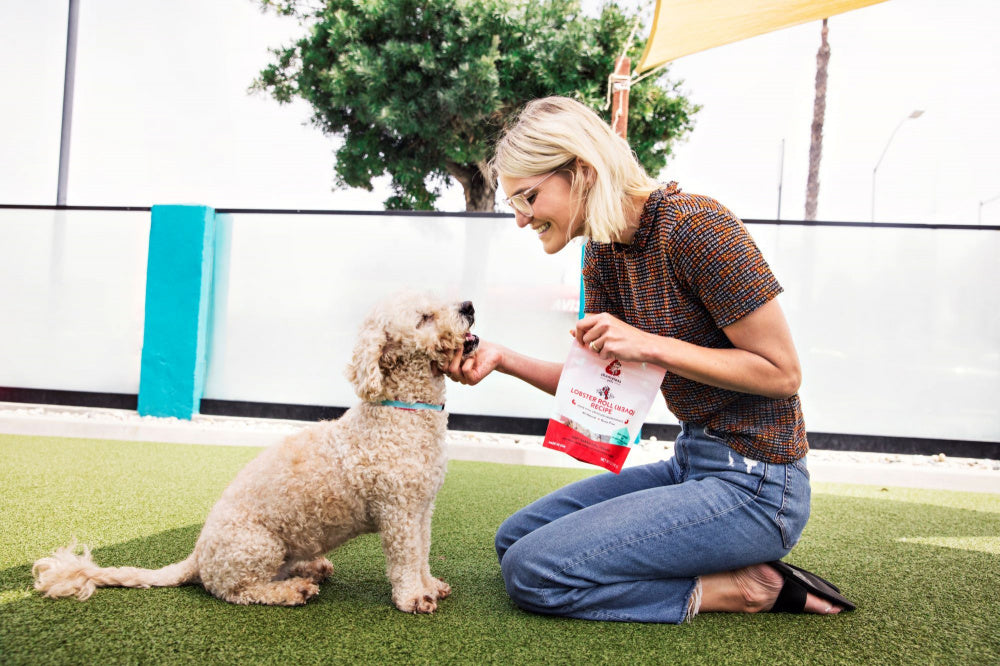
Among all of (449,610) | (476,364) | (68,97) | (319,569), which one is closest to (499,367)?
(476,364)

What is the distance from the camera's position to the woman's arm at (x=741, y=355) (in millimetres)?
1675

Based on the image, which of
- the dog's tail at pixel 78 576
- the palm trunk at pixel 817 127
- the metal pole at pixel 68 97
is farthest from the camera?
the palm trunk at pixel 817 127

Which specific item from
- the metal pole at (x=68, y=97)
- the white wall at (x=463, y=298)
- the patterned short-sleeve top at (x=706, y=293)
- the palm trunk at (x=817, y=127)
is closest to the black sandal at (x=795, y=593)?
the patterned short-sleeve top at (x=706, y=293)

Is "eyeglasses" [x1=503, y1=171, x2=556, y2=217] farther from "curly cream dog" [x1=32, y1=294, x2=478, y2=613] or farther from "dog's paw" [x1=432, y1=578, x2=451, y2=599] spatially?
"dog's paw" [x1=432, y1=578, x2=451, y2=599]

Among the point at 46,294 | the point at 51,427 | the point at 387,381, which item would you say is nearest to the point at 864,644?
the point at 387,381

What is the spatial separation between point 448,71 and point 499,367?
37.8 ft

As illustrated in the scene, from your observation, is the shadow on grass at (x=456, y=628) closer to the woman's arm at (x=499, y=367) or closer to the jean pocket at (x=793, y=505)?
the jean pocket at (x=793, y=505)

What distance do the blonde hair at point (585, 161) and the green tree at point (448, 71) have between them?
33.7 feet

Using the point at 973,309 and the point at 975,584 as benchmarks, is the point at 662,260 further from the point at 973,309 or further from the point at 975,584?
the point at 973,309

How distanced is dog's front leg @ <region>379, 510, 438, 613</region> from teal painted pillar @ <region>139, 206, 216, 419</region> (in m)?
4.35

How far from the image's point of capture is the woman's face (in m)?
1.91

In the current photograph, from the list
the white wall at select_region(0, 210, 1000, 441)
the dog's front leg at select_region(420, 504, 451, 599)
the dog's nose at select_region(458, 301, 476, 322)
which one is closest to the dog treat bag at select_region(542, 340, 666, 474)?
the dog's nose at select_region(458, 301, 476, 322)

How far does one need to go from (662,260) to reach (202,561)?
1733 millimetres

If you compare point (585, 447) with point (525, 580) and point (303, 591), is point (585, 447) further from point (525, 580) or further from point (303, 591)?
point (303, 591)
